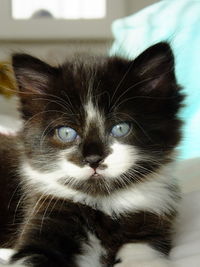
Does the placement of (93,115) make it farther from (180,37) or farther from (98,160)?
(180,37)

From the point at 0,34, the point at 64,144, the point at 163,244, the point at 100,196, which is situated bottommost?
the point at 163,244

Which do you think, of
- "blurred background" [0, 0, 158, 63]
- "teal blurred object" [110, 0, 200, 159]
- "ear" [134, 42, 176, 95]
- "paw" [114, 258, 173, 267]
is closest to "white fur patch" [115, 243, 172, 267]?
"paw" [114, 258, 173, 267]

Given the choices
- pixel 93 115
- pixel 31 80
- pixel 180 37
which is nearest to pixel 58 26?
pixel 180 37

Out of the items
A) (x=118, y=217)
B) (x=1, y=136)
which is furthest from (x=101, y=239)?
(x=1, y=136)

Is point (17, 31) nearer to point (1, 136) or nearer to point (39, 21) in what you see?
point (39, 21)

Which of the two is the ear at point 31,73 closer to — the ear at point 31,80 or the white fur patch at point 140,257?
the ear at point 31,80

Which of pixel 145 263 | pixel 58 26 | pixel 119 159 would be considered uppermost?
Result: pixel 58 26

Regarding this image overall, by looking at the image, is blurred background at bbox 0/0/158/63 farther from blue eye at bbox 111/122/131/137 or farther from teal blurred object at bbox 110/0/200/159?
blue eye at bbox 111/122/131/137
